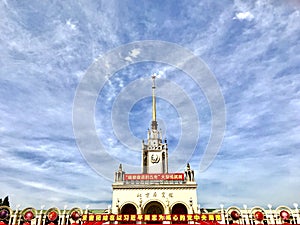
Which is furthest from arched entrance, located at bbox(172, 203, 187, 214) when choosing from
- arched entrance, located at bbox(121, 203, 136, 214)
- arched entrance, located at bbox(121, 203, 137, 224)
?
arched entrance, located at bbox(121, 203, 136, 214)

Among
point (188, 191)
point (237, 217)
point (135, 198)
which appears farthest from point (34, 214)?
point (237, 217)

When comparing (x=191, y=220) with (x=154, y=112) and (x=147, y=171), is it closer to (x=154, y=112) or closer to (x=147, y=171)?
(x=147, y=171)

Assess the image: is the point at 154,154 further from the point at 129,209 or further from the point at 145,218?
the point at 145,218

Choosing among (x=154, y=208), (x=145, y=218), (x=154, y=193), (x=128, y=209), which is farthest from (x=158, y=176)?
(x=145, y=218)

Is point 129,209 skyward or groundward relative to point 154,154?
groundward

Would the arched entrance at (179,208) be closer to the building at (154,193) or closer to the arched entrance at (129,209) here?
the building at (154,193)

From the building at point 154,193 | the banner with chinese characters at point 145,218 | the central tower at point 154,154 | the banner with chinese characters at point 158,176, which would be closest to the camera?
the banner with chinese characters at point 145,218

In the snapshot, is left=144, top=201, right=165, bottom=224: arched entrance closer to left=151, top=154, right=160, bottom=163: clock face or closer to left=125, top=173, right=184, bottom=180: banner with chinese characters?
left=125, top=173, right=184, bottom=180: banner with chinese characters

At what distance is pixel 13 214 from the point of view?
24688 millimetres

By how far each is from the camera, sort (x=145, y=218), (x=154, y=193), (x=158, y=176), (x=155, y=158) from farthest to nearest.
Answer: (x=155, y=158)
(x=158, y=176)
(x=154, y=193)
(x=145, y=218)

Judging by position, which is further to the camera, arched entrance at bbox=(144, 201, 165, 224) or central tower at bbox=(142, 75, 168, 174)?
central tower at bbox=(142, 75, 168, 174)

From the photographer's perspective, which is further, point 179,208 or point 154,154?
point 154,154

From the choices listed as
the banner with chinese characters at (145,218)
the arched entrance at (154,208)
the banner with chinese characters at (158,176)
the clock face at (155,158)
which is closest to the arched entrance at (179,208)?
the arched entrance at (154,208)

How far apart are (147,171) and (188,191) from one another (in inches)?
466
